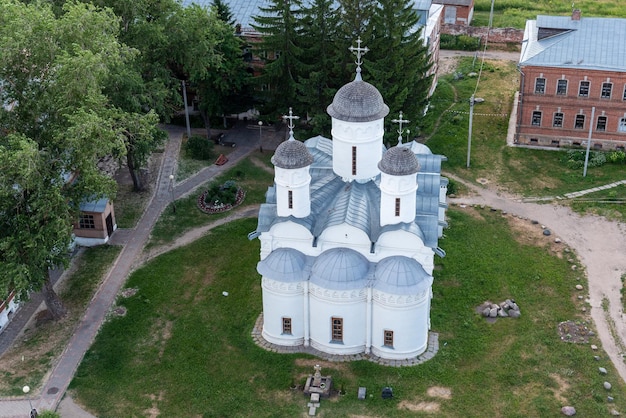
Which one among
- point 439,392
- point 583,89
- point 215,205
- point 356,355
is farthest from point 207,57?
point 439,392

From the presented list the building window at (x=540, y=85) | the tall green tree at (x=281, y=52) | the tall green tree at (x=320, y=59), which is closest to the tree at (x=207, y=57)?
the tall green tree at (x=281, y=52)

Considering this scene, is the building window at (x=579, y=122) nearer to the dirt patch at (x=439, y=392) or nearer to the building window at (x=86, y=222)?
the dirt patch at (x=439, y=392)

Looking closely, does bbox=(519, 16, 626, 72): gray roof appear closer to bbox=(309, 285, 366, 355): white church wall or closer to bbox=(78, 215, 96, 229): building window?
bbox=(309, 285, 366, 355): white church wall

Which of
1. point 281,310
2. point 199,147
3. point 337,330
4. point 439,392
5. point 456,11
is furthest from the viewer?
point 456,11

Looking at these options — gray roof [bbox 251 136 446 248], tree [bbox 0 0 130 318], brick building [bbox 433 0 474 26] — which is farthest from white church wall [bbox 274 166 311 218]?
brick building [bbox 433 0 474 26]

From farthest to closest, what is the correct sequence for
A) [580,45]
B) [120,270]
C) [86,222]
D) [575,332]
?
[580,45]
[86,222]
[120,270]
[575,332]

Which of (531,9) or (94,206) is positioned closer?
(94,206)

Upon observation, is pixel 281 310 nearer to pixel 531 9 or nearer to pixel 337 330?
pixel 337 330

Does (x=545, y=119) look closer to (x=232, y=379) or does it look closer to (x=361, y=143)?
(x=361, y=143)
